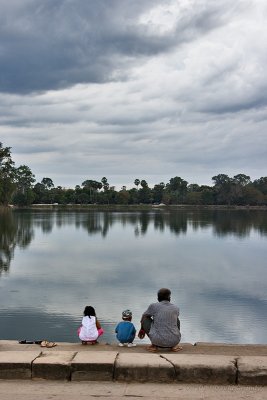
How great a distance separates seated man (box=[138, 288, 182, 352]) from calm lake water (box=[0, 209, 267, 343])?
395cm

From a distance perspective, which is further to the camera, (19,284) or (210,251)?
(210,251)

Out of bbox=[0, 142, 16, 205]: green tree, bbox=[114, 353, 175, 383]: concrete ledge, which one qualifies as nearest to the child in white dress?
bbox=[114, 353, 175, 383]: concrete ledge

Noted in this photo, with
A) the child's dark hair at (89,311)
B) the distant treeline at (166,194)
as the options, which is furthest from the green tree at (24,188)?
the child's dark hair at (89,311)

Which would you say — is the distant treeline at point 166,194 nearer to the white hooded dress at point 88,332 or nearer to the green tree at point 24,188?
the green tree at point 24,188

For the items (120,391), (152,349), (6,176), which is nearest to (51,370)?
(120,391)

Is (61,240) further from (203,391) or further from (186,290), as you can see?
(203,391)

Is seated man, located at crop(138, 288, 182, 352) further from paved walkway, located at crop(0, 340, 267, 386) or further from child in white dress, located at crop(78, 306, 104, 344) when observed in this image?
paved walkway, located at crop(0, 340, 267, 386)

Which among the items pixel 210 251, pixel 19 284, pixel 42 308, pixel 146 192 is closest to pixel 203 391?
pixel 42 308

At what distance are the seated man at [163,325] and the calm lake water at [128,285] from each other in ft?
13.0

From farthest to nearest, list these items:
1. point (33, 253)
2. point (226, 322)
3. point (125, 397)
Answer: point (33, 253) < point (226, 322) < point (125, 397)

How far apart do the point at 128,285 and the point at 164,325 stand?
1161 centimetres

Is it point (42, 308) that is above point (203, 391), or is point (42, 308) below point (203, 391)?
below

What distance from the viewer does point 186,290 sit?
18172mm

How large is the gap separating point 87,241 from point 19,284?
18.3m
